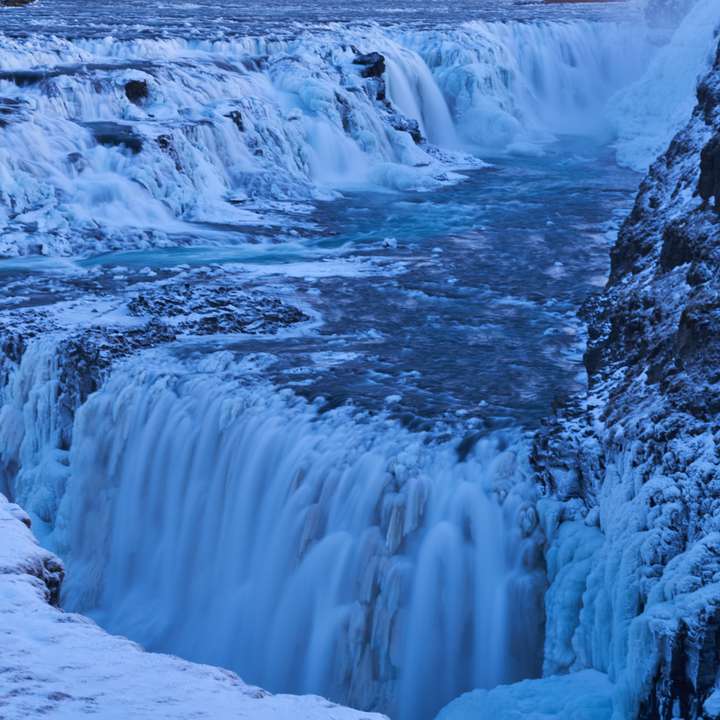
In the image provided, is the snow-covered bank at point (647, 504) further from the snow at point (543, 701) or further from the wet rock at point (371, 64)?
the wet rock at point (371, 64)

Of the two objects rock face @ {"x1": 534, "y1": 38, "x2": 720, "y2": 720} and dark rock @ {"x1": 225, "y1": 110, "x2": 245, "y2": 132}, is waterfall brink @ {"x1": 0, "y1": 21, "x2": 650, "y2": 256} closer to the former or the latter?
dark rock @ {"x1": 225, "y1": 110, "x2": 245, "y2": 132}

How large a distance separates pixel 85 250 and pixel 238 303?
11.3 feet

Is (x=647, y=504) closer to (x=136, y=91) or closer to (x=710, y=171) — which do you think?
(x=710, y=171)

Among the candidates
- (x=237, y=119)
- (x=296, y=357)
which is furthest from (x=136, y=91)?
(x=296, y=357)

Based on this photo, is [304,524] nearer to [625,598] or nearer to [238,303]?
[625,598]

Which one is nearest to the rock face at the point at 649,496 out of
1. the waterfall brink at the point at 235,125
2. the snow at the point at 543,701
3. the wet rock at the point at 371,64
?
the snow at the point at 543,701

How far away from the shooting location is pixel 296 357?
10820 millimetres

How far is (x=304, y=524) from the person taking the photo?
8.59 metres

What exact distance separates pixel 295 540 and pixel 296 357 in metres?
2.56

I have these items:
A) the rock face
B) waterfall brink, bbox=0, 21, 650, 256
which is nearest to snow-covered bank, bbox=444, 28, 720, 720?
the rock face

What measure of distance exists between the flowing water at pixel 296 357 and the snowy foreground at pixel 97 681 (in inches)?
100

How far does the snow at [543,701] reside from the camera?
21.6 ft

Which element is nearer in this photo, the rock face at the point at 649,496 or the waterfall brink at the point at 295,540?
the rock face at the point at 649,496

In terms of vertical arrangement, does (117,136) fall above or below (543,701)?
above
